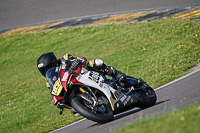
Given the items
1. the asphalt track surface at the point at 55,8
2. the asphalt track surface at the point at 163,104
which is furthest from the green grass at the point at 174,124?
the asphalt track surface at the point at 55,8

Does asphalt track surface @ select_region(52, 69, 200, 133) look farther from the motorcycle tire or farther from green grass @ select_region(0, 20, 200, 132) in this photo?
green grass @ select_region(0, 20, 200, 132)

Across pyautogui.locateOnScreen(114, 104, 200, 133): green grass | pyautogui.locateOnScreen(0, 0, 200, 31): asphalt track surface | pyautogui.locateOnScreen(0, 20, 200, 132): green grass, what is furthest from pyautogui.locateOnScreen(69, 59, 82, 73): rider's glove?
pyautogui.locateOnScreen(0, 0, 200, 31): asphalt track surface

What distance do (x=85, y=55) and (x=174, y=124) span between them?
41.7 ft

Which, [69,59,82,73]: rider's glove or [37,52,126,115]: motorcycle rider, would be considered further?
[37,52,126,115]: motorcycle rider

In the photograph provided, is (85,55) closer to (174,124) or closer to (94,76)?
(94,76)

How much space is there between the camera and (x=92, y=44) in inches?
684

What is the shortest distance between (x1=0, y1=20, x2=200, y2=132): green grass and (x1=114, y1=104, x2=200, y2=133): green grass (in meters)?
4.68

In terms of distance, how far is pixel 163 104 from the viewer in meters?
6.67

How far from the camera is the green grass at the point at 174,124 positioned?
3.45 metres

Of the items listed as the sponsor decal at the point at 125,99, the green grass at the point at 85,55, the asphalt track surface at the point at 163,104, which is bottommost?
the green grass at the point at 85,55

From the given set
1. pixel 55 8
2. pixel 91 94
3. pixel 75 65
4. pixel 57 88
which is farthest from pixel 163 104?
pixel 55 8

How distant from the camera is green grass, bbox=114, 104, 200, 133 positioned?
3447 millimetres

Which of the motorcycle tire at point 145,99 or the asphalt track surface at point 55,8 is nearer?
the motorcycle tire at point 145,99

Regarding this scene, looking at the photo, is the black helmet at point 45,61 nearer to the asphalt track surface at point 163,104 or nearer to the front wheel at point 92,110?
the front wheel at point 92,110
